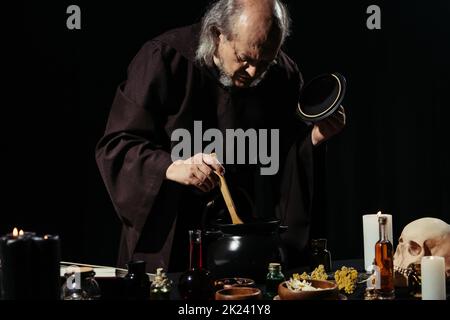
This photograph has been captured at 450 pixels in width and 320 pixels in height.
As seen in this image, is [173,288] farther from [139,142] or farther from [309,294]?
[139,142]

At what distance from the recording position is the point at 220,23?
8.73 feet

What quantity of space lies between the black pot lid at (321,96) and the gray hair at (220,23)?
280 mm

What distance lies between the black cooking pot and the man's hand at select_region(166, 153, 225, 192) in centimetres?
35

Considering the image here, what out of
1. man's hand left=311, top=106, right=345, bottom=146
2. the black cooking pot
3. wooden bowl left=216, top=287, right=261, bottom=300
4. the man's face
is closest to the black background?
man's hand left=311, top=106, right=345, bottom=146

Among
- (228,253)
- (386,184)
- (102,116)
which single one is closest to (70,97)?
(102,116)

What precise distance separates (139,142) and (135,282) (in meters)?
1.08

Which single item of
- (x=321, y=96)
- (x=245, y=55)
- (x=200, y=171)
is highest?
(x=245, y=55)

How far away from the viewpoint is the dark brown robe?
256cm

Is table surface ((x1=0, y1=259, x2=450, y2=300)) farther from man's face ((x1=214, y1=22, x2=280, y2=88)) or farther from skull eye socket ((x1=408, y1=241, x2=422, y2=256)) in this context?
man's face ((x1=214, y1=22, x2=280, y2=88))

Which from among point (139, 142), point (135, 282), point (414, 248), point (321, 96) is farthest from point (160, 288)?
point (321, 96)

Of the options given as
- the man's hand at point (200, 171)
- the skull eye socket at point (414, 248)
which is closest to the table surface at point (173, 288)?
the skull eye socket at point (414, 248)

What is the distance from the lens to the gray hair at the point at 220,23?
2559mm

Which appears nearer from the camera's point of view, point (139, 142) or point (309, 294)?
point (309, 294)

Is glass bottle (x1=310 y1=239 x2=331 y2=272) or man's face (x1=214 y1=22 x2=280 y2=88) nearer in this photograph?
glass bottle (x1=310 y1=239 x2=331 y2=272)
